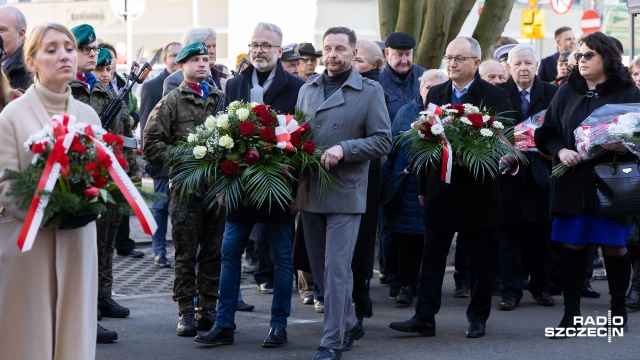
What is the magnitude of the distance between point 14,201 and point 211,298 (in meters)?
3.39

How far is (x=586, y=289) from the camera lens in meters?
10.3

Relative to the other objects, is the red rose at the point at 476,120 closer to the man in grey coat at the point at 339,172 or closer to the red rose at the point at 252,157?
the man in grey coat at the point at 339,172

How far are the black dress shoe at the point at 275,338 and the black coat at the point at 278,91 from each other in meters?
1.62

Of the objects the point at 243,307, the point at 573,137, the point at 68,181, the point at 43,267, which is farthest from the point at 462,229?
the point at 68,181

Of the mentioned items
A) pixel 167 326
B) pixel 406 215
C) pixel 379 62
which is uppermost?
pixel 379 62

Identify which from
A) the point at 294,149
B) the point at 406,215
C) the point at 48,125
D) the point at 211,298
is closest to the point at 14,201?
the point at 48,125

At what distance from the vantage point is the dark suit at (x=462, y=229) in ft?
27.3

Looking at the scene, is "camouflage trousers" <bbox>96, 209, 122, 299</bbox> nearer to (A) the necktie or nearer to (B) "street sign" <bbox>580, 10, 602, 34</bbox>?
(A) the necktie

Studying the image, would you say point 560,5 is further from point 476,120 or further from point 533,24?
point 476,120

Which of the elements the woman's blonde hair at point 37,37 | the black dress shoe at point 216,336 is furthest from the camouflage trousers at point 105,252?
the woman's blonde hair at point 37,37

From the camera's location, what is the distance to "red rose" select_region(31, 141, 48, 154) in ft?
17.0

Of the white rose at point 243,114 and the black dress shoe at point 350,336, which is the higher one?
the white rose at point 243,114

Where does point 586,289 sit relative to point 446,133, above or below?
below

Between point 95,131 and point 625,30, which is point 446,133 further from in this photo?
point 625,30
